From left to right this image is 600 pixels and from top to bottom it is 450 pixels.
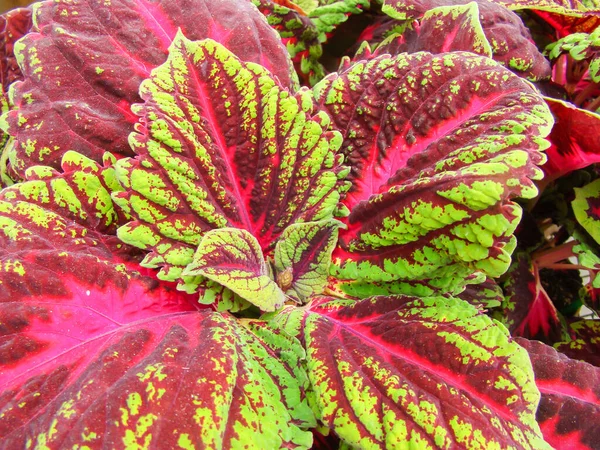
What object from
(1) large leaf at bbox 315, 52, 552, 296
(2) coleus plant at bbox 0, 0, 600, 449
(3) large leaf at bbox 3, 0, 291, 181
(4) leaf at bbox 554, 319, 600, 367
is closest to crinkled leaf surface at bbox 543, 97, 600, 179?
(2) coleus plant at bbox 0, 0, 600, 449

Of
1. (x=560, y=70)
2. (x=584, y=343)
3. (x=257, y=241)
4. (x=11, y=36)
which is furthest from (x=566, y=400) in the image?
(x=11, y=36)

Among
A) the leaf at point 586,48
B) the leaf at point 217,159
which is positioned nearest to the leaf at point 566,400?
the leaf at point 217,159

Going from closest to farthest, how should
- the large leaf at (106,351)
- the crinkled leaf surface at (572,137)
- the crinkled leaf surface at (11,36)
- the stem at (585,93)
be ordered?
the large leaf at (106,351) < the crinkled leaf surface at (572,137) < the crinkled leaf surface at (11,36) < the stem at (585,93)

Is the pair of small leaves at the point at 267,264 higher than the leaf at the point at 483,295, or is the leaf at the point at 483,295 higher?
the pair of small leaves at the point at 267,264

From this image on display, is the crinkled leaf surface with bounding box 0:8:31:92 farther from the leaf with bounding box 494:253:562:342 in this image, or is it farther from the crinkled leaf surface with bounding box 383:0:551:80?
the leaf with bounding box 494:253:562:342

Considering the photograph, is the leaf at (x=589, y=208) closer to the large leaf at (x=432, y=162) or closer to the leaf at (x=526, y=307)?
the leaf at (x=526, y=307)

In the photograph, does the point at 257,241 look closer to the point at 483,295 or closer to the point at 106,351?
the point at 106,351
